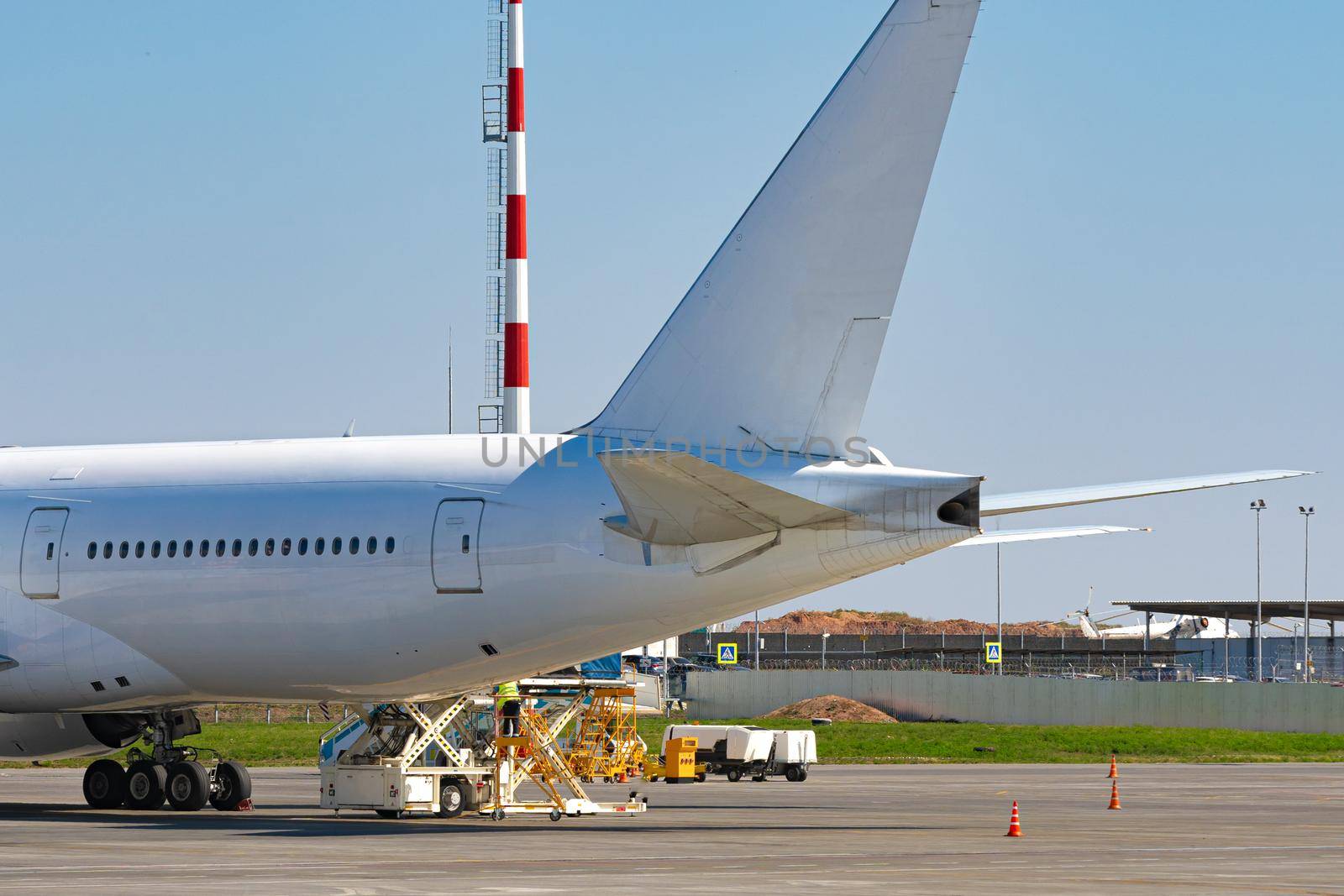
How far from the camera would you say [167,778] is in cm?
2856

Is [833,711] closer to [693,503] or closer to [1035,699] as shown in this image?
[1035,699]

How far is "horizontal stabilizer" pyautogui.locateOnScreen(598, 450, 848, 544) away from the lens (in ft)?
65.5

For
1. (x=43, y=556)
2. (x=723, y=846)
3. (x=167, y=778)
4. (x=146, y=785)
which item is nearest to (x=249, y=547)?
(x=43, y=556)

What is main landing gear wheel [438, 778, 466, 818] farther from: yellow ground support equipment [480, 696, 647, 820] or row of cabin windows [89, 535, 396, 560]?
row of cabin windows [89, 535, 396, 560]

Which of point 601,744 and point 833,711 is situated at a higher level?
point 601,744

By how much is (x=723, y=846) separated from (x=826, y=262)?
283 inches

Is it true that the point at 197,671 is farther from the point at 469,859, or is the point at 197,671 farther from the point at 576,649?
the point at 469,859

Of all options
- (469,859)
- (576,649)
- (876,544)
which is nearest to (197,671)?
(576,649)

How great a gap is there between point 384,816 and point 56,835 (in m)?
5.39

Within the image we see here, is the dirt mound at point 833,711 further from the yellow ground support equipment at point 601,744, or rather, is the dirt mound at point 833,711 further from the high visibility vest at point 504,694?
the high visibility vest at point 504,694

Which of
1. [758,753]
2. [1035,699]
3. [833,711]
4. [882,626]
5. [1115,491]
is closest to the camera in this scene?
[1115,491]

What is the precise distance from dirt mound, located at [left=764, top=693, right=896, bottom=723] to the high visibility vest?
45821 mm

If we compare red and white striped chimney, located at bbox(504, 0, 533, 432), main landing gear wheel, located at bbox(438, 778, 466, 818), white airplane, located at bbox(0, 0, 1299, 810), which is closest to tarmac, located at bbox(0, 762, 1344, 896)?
main landing gear wheel, located at bbox(438, 778, 466, 818)

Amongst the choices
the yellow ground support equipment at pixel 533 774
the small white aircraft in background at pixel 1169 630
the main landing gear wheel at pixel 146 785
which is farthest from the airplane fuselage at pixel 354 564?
the small white aircraft in background at pixel 1169 630
